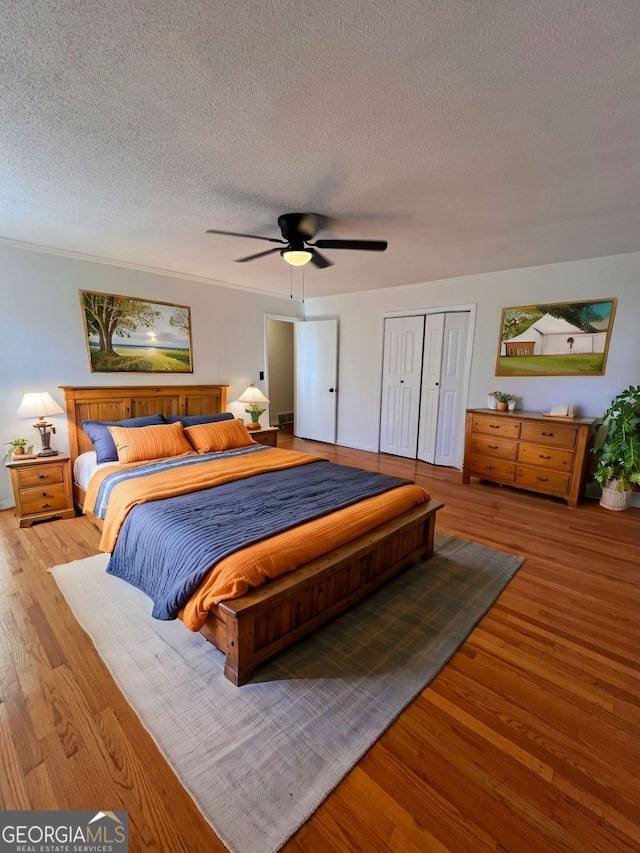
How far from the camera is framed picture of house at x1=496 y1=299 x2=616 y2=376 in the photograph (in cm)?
367

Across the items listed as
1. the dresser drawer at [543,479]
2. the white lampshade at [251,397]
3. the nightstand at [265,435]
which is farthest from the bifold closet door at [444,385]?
the white lampshade at [251,397]

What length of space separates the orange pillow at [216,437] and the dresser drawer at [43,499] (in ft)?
3.90

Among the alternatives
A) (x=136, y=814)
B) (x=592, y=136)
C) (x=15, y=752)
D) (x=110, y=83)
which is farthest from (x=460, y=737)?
(x=110, y=83)

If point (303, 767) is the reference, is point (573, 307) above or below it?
above

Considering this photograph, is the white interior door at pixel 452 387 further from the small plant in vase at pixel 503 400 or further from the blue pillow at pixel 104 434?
the blue pillow at pixel 104 434

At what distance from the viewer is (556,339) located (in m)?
3.92

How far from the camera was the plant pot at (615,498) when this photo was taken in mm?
3529

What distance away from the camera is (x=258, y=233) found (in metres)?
2.99

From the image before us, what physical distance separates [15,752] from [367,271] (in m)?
4.42

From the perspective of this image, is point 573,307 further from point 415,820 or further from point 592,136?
point 415,820

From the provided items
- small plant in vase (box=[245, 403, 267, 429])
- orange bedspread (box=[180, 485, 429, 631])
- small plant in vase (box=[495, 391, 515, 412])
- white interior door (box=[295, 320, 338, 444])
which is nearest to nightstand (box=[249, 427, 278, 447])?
small plant in vase (box=[245, 403, 267, 429])

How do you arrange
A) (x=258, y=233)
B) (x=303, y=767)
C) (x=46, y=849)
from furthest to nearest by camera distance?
(x=258, y=233), (x=303, y=767), (x=46, y=849)

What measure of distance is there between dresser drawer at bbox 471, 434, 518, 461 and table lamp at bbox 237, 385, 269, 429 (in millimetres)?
2663

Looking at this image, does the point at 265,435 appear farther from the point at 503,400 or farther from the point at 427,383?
the point at 503,400
